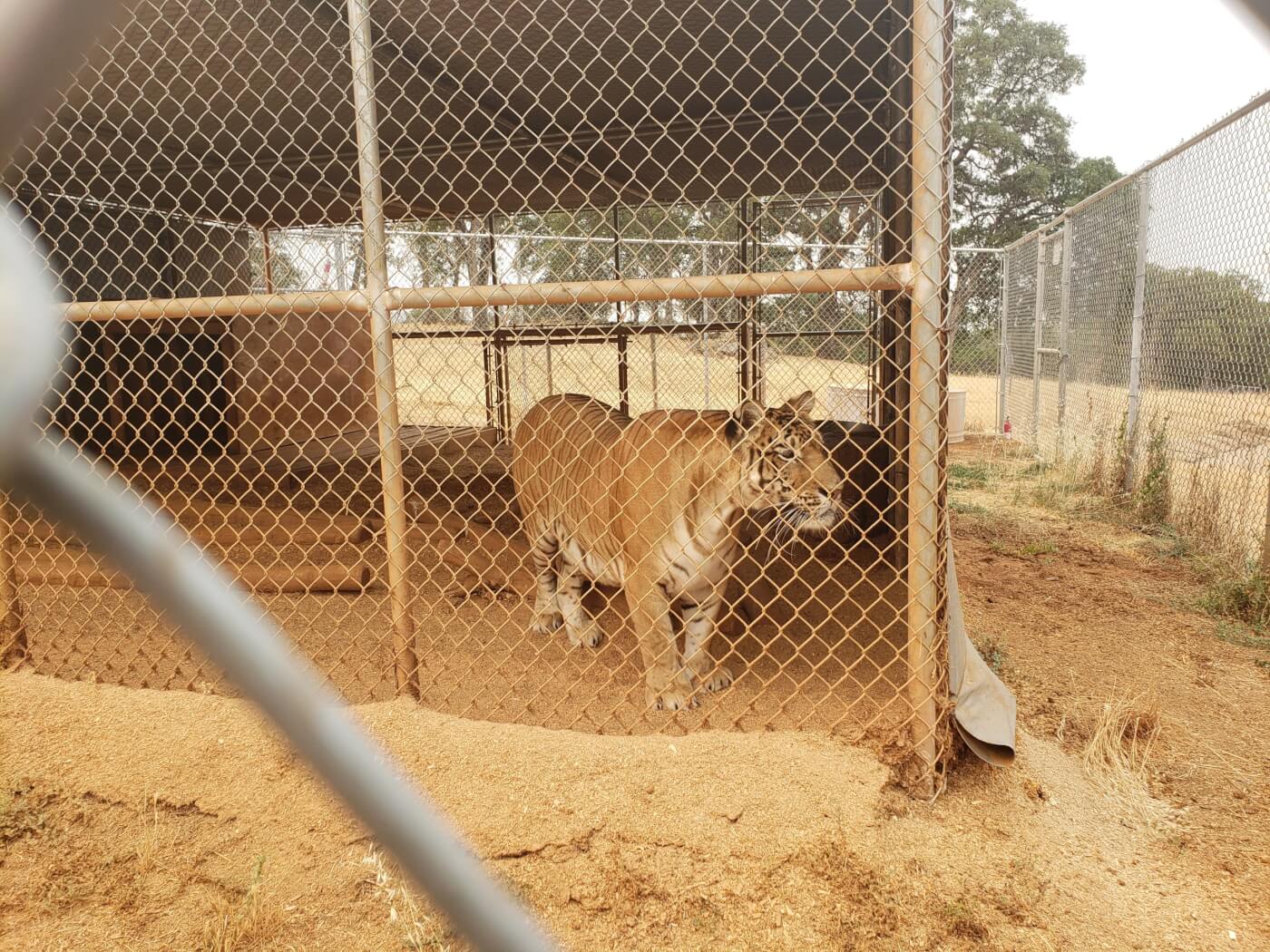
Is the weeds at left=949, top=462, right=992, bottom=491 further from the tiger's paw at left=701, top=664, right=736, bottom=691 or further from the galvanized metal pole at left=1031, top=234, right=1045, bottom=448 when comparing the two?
the tiger's paw at left=701, top=664, right=736, bottom=691

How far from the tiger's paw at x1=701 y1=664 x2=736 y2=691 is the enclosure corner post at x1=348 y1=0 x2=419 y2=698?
142 cm

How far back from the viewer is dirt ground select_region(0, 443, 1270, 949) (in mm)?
2531

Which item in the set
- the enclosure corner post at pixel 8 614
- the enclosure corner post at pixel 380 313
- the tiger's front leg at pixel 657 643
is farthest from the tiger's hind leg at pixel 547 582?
the enclosure corner post at pixel 8 614

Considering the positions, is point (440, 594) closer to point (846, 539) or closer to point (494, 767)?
point (494, 767)

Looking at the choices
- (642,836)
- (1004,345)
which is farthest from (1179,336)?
(1004,345)

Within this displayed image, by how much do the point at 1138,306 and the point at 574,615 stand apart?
497 cm

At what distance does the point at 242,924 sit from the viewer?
8.39 ft

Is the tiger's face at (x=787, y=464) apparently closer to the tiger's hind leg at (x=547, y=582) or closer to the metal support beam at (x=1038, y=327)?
the tiger's hind leg at (x=547, y=582)

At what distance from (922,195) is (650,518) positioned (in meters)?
1.74

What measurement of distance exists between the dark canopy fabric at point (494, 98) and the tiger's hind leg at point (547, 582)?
2.08 meters

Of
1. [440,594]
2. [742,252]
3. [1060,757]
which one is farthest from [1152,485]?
[440,594]

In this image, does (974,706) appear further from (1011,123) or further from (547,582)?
(1011,123)

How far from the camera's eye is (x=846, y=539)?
6430 millimetres

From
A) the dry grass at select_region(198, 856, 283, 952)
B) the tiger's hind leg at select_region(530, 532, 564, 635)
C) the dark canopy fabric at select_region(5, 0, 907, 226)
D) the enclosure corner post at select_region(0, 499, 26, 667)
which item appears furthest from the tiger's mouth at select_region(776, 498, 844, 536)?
the enclosure corner post at select_region(0, 499, 26, 667)
